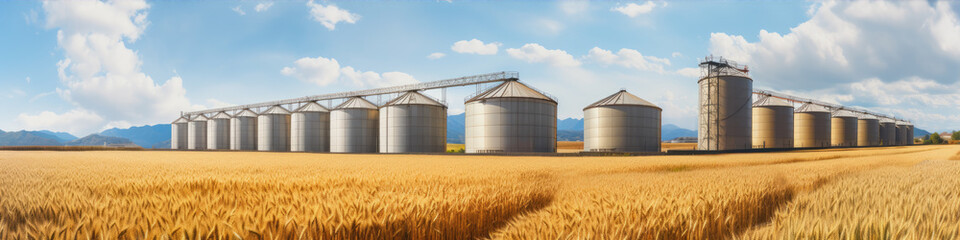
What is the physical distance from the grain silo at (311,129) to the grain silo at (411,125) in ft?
41.4

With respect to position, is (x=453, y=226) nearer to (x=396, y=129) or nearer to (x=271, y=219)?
(x=271, y=219)

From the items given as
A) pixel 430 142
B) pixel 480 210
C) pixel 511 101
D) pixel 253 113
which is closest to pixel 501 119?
pixel 511 101

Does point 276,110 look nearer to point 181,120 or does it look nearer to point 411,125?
point 411,125

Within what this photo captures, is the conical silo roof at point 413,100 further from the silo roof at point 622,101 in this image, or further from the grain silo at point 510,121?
the silo roof at point 622,101

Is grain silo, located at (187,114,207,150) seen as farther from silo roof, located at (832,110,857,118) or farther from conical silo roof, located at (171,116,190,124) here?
silo roof, located at (832,110,857,118)

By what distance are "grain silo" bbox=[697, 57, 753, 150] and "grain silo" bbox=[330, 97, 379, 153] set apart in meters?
44.1

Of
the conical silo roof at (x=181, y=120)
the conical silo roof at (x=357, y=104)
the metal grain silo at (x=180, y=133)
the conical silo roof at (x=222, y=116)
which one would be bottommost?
the metal grain silo at (x=180, y=133)

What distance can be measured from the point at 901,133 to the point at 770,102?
69.6 metres

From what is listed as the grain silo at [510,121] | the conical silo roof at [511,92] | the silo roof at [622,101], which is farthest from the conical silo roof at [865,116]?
the grain silo at [510,121]

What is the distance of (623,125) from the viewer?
48.4 meters

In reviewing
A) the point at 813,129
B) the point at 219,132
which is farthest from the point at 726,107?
the point at 219,132

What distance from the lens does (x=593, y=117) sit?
168 ft

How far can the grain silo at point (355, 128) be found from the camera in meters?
56.1

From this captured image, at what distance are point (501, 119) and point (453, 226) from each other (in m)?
39.3
